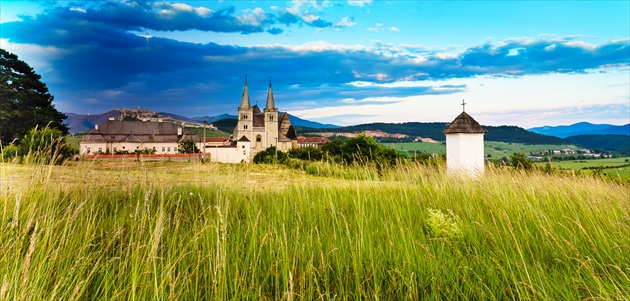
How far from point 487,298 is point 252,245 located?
1969mm

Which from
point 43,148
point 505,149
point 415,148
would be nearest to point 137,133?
point 415,148

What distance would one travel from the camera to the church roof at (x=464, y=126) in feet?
38.4

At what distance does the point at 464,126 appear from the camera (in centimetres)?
1176

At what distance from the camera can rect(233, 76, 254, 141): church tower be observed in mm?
68875

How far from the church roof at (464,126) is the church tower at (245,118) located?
59.7 m

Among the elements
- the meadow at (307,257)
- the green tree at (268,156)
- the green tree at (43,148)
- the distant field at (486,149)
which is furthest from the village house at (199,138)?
the meadow at (307,257)

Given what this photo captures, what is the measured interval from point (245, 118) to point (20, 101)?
42.1 m

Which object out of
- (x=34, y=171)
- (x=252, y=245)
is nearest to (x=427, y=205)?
(x=252, y=245)

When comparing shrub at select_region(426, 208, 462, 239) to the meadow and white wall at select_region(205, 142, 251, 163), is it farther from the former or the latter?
white wall at select_region(205, 142, 251, 163)

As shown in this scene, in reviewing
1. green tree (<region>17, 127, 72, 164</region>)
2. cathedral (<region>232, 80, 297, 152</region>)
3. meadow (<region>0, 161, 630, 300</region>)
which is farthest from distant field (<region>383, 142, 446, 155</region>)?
cathedral (<region>232, 80, 297, 152</region>)

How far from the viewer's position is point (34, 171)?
4777mm

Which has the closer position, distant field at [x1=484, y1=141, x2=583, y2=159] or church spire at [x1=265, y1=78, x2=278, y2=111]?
distant field at [x1=484, y1=141, x2=583, y2=159]

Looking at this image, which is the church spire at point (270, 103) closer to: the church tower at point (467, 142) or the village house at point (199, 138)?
the village house at point (199, 138)

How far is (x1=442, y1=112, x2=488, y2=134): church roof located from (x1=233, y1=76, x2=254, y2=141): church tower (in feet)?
196
